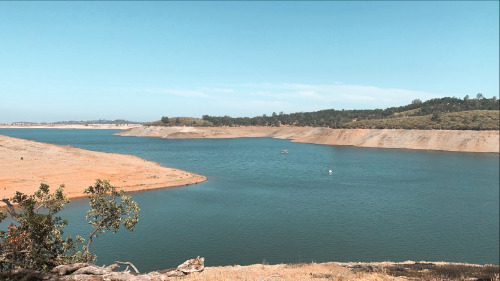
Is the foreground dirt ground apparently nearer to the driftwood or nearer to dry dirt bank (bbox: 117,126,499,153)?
the driftwood

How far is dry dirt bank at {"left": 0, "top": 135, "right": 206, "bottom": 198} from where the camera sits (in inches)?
2353

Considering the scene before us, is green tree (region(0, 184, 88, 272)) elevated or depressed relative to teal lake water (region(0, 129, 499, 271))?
elevated

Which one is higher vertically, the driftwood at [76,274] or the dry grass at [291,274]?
the driftwood at [76,274]

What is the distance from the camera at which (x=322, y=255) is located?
33.7 meters

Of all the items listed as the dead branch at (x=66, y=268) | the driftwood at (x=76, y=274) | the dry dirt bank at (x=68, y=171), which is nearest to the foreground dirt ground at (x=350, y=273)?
the driftwood at (x=76, y=274)

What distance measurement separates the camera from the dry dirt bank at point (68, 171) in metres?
59.8

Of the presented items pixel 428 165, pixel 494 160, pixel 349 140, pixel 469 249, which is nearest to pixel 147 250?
pixel 469 249

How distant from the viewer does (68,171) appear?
230 ft

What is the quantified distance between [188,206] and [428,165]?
79725 millimetres

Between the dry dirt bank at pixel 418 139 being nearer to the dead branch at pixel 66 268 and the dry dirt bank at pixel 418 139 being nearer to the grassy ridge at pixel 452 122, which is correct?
the grassy ridge at pixel 452 122

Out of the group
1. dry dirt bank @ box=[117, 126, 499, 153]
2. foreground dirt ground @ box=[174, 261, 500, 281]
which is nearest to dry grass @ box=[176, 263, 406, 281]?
foreground dirt ground @ box=[174, 261, 500, 281]

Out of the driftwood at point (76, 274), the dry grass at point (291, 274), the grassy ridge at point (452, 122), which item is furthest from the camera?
the grassy ridge at point (452, 122)

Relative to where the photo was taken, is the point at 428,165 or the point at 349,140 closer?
the point at 428,165

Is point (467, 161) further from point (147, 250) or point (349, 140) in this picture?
point (147, 250)
